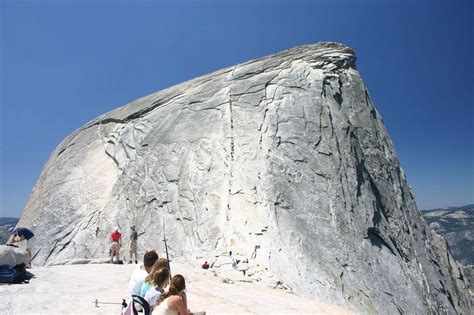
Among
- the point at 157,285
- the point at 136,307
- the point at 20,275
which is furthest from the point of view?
the point at 20,275

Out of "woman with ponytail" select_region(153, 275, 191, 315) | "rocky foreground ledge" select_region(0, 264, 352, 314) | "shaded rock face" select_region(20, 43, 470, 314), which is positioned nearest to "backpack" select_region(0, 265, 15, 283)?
"rocky foreground ledge" select_region(0, 264, 352, 314)

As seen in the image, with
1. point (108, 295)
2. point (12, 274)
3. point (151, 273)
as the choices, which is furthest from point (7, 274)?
point (151, 273)

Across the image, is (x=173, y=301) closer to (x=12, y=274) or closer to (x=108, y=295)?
(x=108, y=295)

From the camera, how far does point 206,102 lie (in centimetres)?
2525

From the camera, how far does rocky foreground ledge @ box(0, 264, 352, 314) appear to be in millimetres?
9703

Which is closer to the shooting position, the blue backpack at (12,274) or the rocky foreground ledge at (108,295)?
the rocky foreground ledge at (108,295)

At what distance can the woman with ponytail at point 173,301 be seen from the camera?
20.0 ft

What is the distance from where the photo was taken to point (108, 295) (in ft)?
36.2

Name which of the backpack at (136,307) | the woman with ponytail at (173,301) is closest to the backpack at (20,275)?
the backpack at (136,307)

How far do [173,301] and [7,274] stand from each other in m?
7.44

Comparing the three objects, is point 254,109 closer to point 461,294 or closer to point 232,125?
point 232,125

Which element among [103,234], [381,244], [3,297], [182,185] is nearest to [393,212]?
[381,244]

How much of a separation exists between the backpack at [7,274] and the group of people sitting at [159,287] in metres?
5.63

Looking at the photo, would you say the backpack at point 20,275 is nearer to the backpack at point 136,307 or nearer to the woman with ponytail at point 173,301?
the backpack at point 136,307
